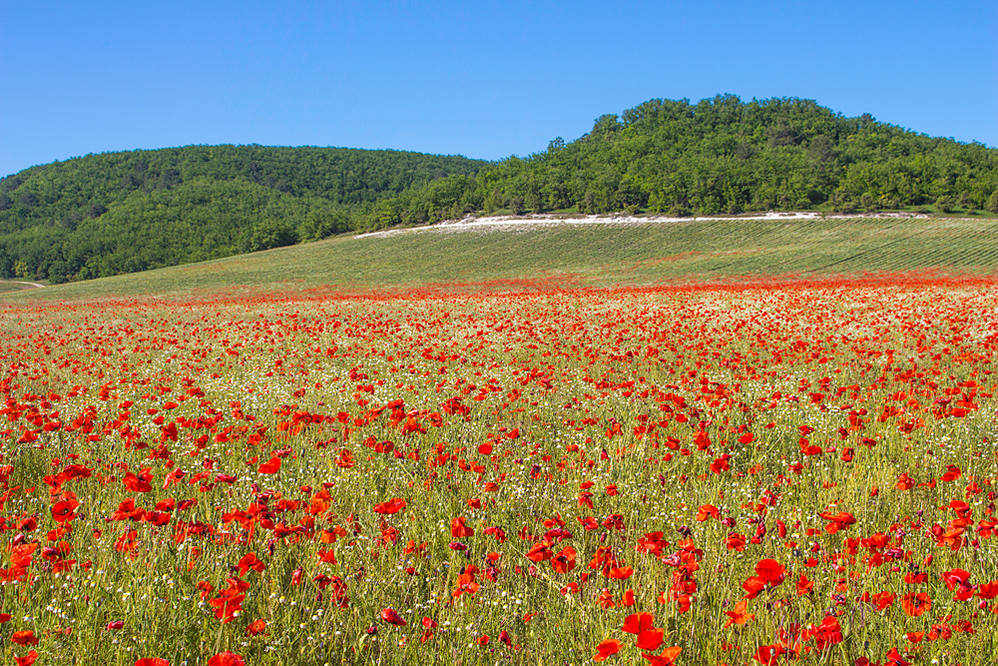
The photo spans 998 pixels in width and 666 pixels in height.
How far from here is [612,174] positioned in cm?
9444

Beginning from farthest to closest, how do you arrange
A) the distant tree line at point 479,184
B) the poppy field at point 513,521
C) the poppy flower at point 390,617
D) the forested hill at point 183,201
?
1. the forested hill at point 183,201
2. the distant tree line at point 479,184
3. the poppy field at point 513,521
4. the poppy flower at point 390,617

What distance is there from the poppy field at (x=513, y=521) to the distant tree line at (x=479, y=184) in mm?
78475

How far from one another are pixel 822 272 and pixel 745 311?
2822 cm

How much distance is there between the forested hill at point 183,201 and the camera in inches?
4557

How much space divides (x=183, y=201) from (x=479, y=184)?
83668 mm

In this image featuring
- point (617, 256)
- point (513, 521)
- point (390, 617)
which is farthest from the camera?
point (617, 256)

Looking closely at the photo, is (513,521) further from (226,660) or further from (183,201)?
(183,201)

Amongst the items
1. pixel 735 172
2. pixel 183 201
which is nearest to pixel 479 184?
pixel 735 172

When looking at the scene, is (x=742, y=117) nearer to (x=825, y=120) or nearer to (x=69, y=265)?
(x=825, y=120)

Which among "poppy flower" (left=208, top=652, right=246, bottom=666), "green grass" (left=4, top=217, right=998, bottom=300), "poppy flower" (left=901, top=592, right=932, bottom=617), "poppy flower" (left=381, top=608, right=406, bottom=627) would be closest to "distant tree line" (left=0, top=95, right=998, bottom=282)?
"green grass" (left=4, top=217, right=998, bottom=300)

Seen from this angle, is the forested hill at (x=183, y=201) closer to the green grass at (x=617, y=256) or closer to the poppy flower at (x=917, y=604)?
the green grass at (x=617, y=256)

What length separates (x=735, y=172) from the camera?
8581 centimetres

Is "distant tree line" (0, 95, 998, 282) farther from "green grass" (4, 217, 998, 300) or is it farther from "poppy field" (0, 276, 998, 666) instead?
"poppy field" (0, 276, 998, 666)

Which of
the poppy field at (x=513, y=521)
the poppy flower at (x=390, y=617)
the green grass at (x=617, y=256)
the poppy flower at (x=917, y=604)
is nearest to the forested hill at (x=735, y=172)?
the green grass at (x=617, y=256)
